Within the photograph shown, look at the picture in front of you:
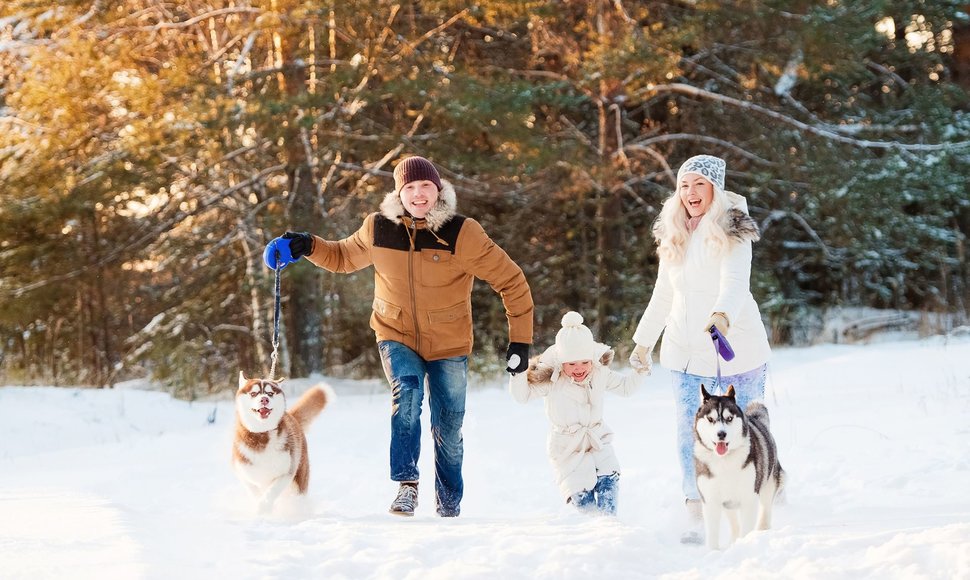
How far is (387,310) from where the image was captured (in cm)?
527

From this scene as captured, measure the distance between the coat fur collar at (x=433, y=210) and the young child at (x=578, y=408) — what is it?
2.84ft

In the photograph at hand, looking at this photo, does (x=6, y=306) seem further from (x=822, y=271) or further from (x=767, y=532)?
(x=822, y=271)

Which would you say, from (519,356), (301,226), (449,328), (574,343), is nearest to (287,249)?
(449,328)

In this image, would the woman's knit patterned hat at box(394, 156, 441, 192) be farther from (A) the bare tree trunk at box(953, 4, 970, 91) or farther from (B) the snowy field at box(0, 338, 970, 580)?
(A) the bare tree trunk at box(953, 4, 970, 91)

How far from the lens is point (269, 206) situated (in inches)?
519

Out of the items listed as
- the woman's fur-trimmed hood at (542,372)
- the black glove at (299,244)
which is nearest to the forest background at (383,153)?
the black glove at (299,244)

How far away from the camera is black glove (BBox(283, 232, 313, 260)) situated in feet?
17.6

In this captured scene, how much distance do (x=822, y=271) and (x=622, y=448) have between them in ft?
39.3

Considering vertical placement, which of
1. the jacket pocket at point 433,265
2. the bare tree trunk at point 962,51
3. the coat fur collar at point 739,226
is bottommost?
the jacket pocket at point 433,265

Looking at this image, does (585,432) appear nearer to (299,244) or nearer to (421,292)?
(421,292)

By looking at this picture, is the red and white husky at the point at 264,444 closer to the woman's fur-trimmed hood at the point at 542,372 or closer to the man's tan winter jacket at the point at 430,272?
the man's tan winter jacket at the point at 430,272

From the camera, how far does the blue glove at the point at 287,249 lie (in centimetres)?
528

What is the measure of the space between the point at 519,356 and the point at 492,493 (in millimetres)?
2041

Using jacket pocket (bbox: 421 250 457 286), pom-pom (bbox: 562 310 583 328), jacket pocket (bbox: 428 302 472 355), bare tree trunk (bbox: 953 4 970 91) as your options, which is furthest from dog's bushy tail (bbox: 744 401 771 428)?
bare tree trunk (bbox: 953 4 970 91)
